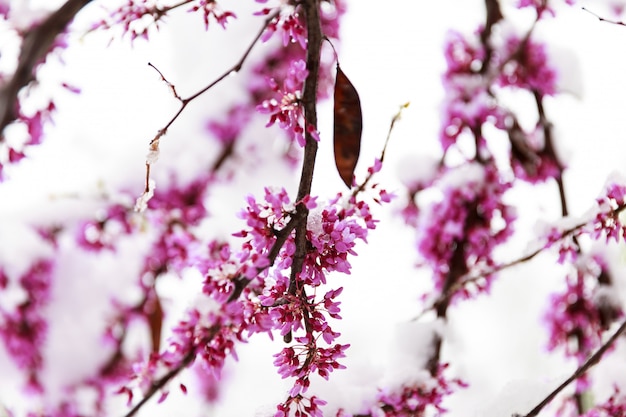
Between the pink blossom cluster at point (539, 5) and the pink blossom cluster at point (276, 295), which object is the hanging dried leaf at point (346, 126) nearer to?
the pink blossom cluster at point (276, 295)

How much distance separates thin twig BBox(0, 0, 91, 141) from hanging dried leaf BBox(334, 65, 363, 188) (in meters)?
0.30

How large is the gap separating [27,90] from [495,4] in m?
1.09

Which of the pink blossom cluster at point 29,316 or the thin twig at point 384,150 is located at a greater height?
the pink blossom cluster at point 29,316

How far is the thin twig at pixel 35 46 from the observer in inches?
27.5

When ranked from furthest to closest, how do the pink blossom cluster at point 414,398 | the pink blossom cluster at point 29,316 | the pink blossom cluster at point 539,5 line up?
1. the pink blossom cluster at point 29,316
2. the pink blossom cluster at point 539,5
3. the pink blossom cluster at point 414,398

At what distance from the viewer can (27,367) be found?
1.91 m

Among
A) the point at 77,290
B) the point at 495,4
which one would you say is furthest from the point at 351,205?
the point at 77,290

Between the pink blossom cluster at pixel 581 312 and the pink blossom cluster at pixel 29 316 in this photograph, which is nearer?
the pink blossom cluster at pixel 581 312

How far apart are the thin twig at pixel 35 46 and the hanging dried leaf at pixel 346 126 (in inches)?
11.7

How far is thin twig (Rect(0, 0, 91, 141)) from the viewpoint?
27.5 inches

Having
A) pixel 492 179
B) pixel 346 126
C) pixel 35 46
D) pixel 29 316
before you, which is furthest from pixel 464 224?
pixel 29 316

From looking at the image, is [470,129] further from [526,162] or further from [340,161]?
[340,161]

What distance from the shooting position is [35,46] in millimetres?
712

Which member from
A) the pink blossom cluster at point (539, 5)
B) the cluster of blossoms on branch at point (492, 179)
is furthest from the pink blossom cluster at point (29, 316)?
the pink blossom cluster at point (539, 5)
